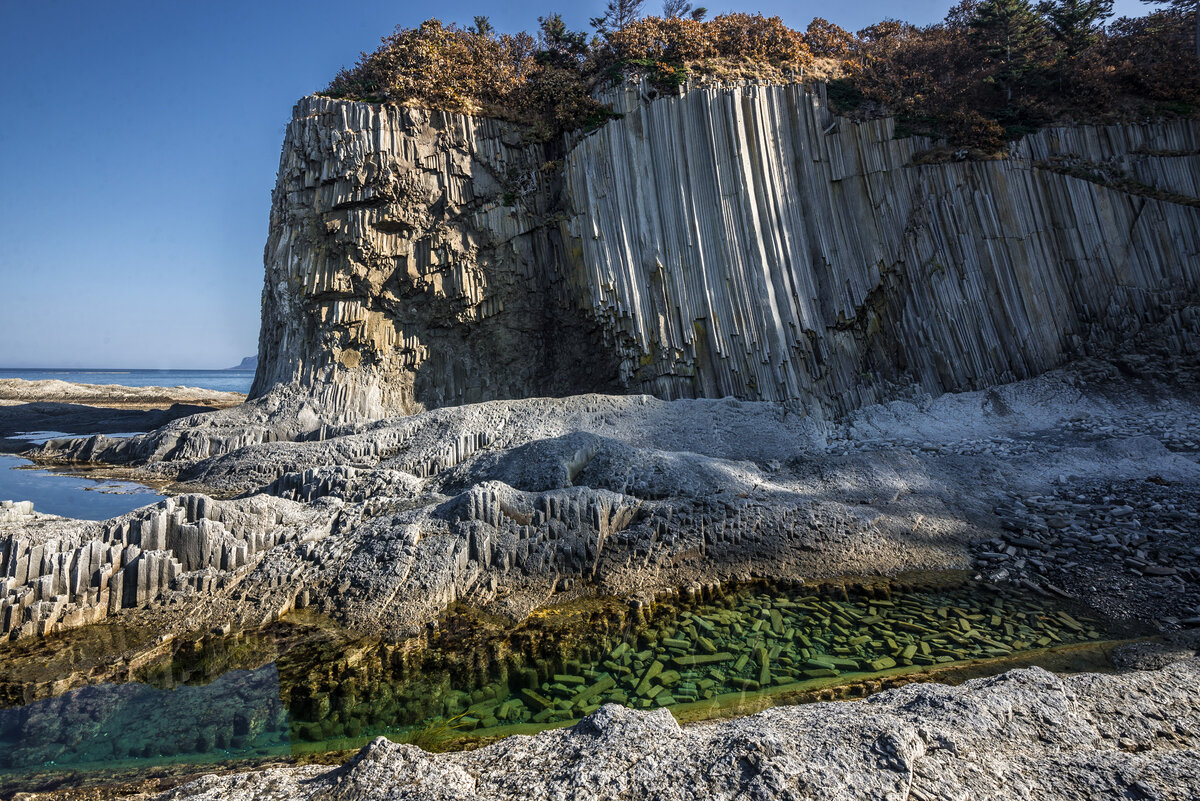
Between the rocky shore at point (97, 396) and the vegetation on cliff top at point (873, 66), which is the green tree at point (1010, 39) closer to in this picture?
the vegetation on cliff top at point (873, 66)

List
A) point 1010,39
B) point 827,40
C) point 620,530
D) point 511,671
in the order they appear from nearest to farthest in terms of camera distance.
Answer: point 511,671 < point 620,530 < point 1010,39 < point 827,40

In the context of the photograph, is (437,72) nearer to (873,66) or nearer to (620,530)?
(873,66)

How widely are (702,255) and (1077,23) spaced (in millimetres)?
13457

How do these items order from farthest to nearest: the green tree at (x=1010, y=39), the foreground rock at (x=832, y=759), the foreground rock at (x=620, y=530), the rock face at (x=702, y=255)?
the green tree at (x=1010, y=39)
the rock face at (x=702, y=255)
the foreground rock at (x=620, y=530)
the foreground rock at (x=832, y=759)

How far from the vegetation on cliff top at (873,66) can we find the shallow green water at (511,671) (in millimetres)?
14249

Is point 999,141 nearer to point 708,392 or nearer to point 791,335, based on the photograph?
point 791,335

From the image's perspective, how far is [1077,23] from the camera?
1753 centimetres

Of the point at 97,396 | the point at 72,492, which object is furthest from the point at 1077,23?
the point at 97,396

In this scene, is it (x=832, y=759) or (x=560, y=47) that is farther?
(x=560, y=47)

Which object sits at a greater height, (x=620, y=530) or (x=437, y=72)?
(x=437, y=72)

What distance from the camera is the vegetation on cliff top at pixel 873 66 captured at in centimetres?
1599

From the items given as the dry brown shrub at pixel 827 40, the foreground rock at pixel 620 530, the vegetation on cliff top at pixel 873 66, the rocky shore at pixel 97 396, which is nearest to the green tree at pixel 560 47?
the vegetation on cliff top at pixel 873 66

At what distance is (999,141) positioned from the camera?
50.2 ft

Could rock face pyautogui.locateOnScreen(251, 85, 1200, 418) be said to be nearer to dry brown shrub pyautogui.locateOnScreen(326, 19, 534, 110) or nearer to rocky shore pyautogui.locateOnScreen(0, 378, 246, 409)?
dry brown shrub pyautogui.locateOnScreen(326, 19, 534, 110)
